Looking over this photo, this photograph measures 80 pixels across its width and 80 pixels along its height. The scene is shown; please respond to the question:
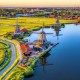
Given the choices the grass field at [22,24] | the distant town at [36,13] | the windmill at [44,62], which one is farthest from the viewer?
the distant town at [36,13]

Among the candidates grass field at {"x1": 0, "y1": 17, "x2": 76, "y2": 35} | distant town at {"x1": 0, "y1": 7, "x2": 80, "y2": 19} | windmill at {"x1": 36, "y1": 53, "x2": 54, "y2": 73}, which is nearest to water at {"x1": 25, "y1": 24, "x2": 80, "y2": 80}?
windmill at {"x1": 36, "y1": 53, "x2": 54, "y2": 73}

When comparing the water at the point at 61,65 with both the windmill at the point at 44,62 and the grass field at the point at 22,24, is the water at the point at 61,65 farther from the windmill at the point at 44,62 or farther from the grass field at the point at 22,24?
the grass field at the point at 22,24

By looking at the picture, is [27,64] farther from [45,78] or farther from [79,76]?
[79,76]

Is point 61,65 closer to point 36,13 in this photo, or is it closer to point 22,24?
point 22,24

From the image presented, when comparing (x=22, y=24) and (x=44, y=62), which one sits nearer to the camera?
(x=44, y=62)

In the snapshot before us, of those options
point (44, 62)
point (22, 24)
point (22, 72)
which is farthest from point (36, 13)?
point (22, 72)

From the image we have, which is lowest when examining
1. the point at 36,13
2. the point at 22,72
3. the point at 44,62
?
the point at 44,62

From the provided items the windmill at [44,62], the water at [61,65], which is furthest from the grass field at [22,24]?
the windmill at [44,62]

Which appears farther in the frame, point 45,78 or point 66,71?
point 66,71

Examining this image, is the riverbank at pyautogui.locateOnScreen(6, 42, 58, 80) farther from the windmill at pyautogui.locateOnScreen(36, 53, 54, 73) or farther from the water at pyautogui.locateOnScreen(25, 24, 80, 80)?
the windmill at pyautogui.locateOnScreen(36, 53, 54, 73)

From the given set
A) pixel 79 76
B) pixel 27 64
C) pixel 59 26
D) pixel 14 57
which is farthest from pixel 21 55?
pixel 59 26

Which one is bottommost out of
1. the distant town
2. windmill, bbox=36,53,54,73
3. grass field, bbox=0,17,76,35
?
windmill, bbox=36,53,54,73
